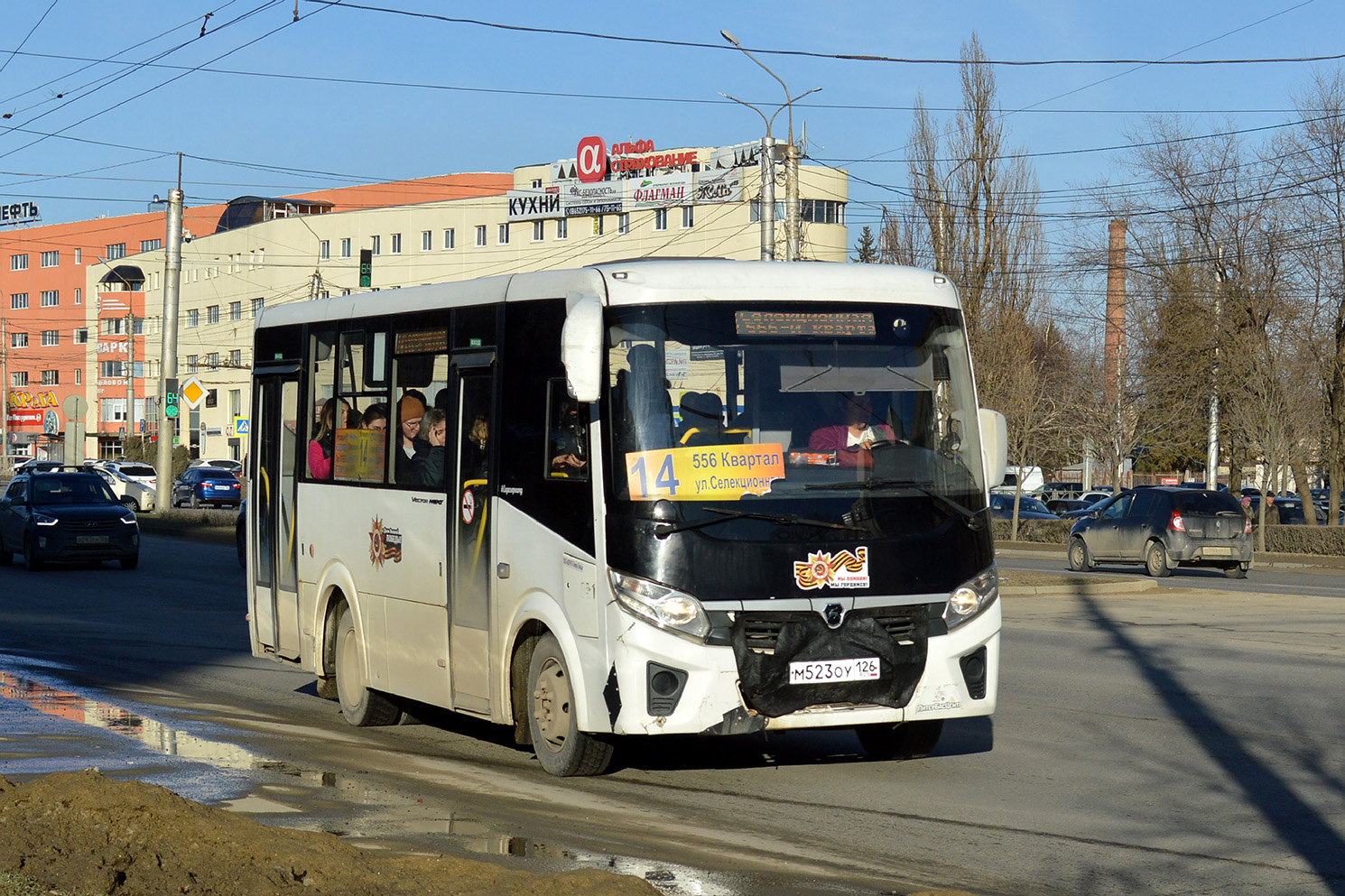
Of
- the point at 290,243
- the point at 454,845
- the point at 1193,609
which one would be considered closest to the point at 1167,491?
the point at 1193,609

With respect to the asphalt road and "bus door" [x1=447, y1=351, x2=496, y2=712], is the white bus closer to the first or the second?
"bus door" [x1=447, y1=351, x2=496, y2=712]

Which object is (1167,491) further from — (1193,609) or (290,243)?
(290,243)

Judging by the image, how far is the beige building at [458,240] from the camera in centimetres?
8150

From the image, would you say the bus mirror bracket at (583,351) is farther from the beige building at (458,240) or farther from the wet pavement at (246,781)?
the beige building at (458,240)

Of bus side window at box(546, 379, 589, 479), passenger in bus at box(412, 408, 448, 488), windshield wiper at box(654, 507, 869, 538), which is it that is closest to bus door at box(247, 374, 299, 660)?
passenger in bus at box(412, 408, 448, 488)

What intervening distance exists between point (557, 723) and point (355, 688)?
9.09 ft

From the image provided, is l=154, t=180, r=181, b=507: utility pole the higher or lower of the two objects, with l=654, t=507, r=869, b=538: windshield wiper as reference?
higher

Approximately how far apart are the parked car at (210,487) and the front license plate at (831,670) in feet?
167

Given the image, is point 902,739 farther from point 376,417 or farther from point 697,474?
point 376,417

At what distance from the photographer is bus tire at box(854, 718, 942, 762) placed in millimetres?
9391

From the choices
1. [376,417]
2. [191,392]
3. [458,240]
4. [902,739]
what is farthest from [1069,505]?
[902,739]

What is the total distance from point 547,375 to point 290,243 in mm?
90911

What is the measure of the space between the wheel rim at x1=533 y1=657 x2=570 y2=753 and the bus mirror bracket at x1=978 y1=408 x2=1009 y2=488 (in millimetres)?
2549

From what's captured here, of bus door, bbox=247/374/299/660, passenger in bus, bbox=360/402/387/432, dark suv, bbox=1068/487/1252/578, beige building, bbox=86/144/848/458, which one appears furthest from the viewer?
beige building, bbox=86/144/848/458
